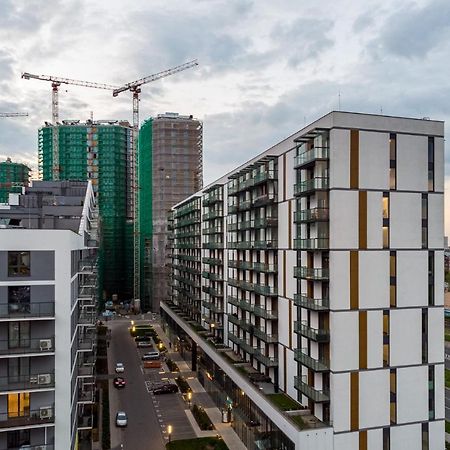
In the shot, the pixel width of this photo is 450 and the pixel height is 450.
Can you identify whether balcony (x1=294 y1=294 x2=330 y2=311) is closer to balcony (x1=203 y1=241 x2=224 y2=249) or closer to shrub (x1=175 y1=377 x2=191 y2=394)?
balcony (x1=203 y1=241 x2=224 y2=249)

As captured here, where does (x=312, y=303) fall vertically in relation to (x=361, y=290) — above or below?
below

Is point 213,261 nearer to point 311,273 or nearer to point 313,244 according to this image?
point 311,273

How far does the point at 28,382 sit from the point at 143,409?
2605 centimetres

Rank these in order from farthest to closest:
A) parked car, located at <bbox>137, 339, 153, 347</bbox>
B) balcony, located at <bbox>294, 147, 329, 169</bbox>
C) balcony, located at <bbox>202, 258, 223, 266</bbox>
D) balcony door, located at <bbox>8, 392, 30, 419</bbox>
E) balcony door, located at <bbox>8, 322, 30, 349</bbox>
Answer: parked car, located at <bbox>137, 339, 153, 347</bbox> → balcony, located at <bbox>202, 258, 223, 266</bbox> → balcony, located at <bbox>294, 147, 329, 169</bbox> → balcony door, located at <bbox>8, 392, 30, 419</bbox> → balcony door, located at <bbox>8, 322, 30, 349</bbox>

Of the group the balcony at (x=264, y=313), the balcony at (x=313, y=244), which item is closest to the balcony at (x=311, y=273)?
the balcony at (x=313, y=244)

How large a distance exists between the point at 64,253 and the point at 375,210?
65.8 feet

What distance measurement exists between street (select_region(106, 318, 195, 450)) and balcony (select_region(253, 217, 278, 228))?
20.1 metres

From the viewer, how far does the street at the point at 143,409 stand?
4439 centimetres

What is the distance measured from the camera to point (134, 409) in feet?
173

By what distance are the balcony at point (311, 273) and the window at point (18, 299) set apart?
18.0m

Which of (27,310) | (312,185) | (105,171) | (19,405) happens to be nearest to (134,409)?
(19,405)

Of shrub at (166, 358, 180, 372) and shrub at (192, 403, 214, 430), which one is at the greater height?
shrub at (192, 403, 214, 430)

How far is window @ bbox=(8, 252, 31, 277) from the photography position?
28844 millimetres

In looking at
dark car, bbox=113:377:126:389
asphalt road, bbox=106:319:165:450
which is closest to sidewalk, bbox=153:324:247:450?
asphalt road, bbox=106:319:165:450
